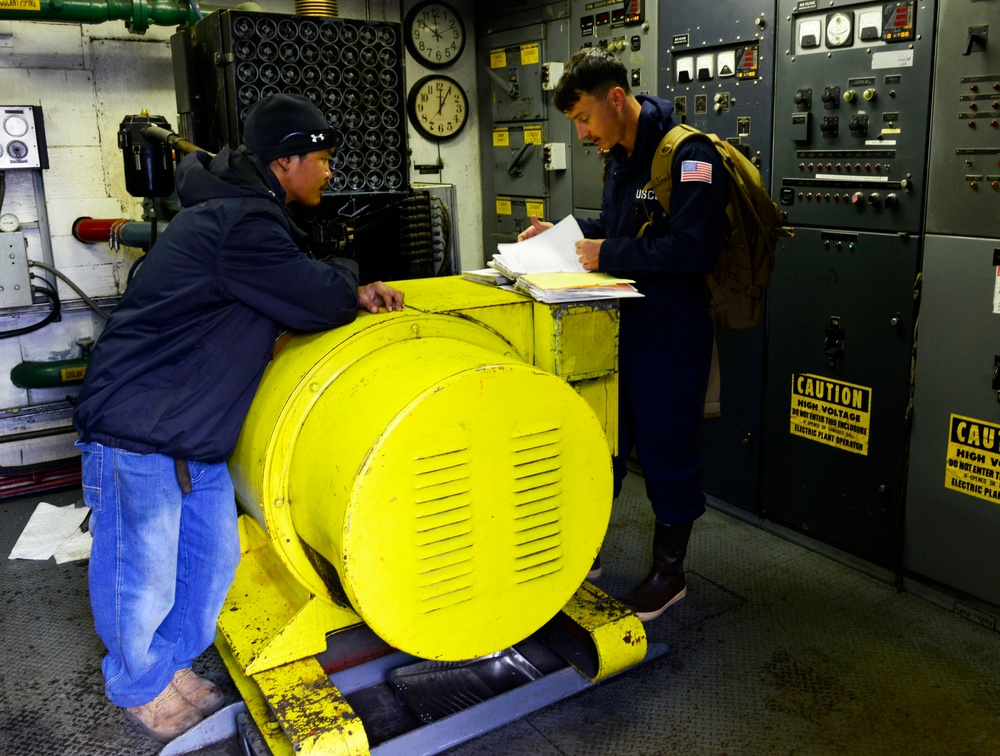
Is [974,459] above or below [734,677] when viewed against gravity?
above

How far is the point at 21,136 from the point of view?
3.30 metres

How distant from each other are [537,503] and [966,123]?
5.36 feet

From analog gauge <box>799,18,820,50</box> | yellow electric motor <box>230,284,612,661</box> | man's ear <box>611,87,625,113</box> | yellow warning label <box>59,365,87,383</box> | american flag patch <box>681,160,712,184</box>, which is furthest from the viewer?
yellow warning label <box>59,365,87,383</box>

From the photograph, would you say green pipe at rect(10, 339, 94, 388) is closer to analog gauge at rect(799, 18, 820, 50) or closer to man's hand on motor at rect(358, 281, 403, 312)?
man's hand on motor at rect(358, 281, 403, 312)

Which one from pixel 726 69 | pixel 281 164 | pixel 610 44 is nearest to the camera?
pixel 281 164

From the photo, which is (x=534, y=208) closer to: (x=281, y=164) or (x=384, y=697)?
(x=281, y=164)

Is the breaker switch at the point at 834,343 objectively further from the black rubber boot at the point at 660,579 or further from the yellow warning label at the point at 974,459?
the black rubber boot at the point at 660,579

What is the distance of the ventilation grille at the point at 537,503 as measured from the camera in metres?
1.61

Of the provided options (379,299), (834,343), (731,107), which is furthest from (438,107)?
(379,299)

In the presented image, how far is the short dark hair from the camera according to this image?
2223 millimetres

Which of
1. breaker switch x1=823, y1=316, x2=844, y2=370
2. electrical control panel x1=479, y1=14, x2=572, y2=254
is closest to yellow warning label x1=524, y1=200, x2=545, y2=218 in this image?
electrical control panel x1=479, y1=14, x2=572, y2=254

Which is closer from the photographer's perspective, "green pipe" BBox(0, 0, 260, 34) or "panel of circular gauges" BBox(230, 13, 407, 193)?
"panel of circular gauges" BBox(230, 13, 407, 193)

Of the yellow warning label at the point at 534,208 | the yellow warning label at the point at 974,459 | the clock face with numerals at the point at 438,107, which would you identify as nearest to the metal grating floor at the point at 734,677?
the yellow warning label at the point at 974,459

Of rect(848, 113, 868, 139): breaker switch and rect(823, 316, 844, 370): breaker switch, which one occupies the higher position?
rect(848, 113, 868, 139): breaker switch
